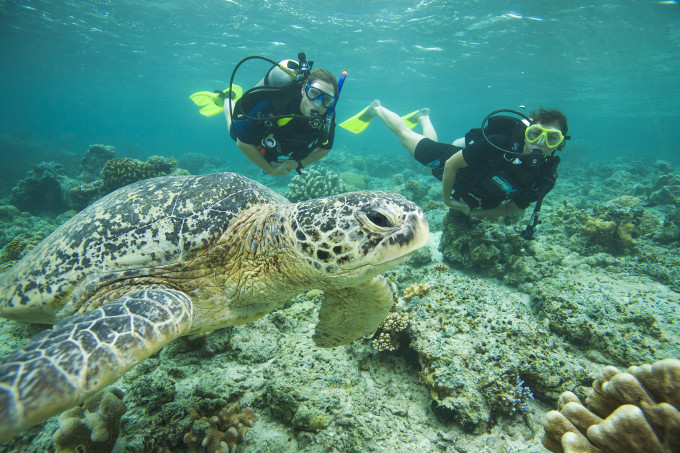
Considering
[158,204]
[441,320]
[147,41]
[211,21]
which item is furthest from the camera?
[147,41]

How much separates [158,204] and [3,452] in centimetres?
205

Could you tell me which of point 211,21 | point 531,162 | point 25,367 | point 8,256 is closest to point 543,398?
point 531,162

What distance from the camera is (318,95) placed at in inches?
164

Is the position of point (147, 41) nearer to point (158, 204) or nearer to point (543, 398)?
point (158, 204)

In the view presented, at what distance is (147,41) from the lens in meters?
24.3

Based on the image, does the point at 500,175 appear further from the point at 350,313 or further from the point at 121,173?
the point at 121,173

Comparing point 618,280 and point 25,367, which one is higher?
point 25,367

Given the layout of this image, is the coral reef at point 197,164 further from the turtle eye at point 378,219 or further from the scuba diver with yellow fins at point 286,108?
the turtle eye at point 378,219

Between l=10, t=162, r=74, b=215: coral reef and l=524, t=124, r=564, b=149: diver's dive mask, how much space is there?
14195mm

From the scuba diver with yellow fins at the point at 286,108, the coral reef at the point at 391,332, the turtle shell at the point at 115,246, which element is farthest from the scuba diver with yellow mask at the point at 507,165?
the turtle shell at the point at 115,246

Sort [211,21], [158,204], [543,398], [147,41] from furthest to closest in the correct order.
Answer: [147,41]
[211,21]
[543,398]
[158,204]

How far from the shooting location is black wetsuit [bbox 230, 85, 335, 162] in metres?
4.43

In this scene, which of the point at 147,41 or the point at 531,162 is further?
the point at 147,41

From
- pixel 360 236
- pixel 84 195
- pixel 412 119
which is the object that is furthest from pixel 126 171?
pixel 360 236
